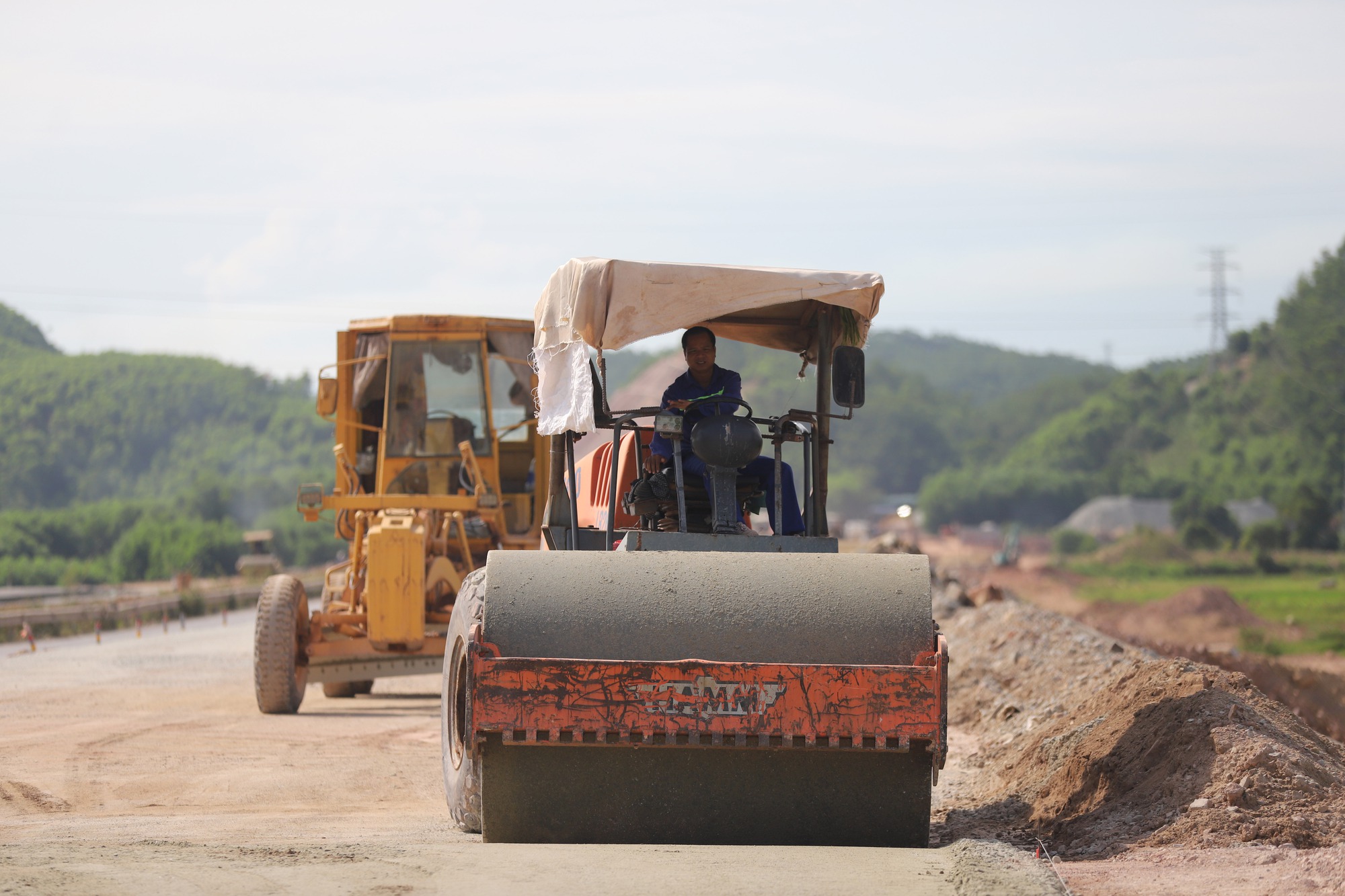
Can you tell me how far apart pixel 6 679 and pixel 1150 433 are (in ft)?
449

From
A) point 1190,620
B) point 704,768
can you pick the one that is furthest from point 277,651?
point 1190,620

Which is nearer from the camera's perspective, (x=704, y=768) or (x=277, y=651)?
(x=704, y=768)

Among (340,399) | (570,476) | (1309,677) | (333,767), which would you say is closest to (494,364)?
(340,399)

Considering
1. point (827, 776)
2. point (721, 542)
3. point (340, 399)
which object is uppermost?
point (340, 399)

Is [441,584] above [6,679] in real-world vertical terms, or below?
above

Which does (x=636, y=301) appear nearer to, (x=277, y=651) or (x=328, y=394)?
(x=277, y=651)

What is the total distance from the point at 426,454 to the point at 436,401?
57 centimetres

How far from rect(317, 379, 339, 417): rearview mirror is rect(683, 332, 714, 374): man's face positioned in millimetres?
8239

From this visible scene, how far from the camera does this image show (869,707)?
251 inches

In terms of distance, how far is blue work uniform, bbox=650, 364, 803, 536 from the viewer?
8008 mm

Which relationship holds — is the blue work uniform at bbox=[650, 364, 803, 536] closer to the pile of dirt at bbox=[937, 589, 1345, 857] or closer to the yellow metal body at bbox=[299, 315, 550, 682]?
the pile of dirt at bbox=[937, 589, 1345, 857]

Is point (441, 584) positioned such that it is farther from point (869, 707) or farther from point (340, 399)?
point (869, 707)

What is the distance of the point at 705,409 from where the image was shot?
8.20 meters

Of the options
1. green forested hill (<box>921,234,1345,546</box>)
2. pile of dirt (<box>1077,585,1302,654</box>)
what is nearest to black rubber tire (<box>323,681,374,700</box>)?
pile of dirt (<box>1077,585,1302,654</box>)
